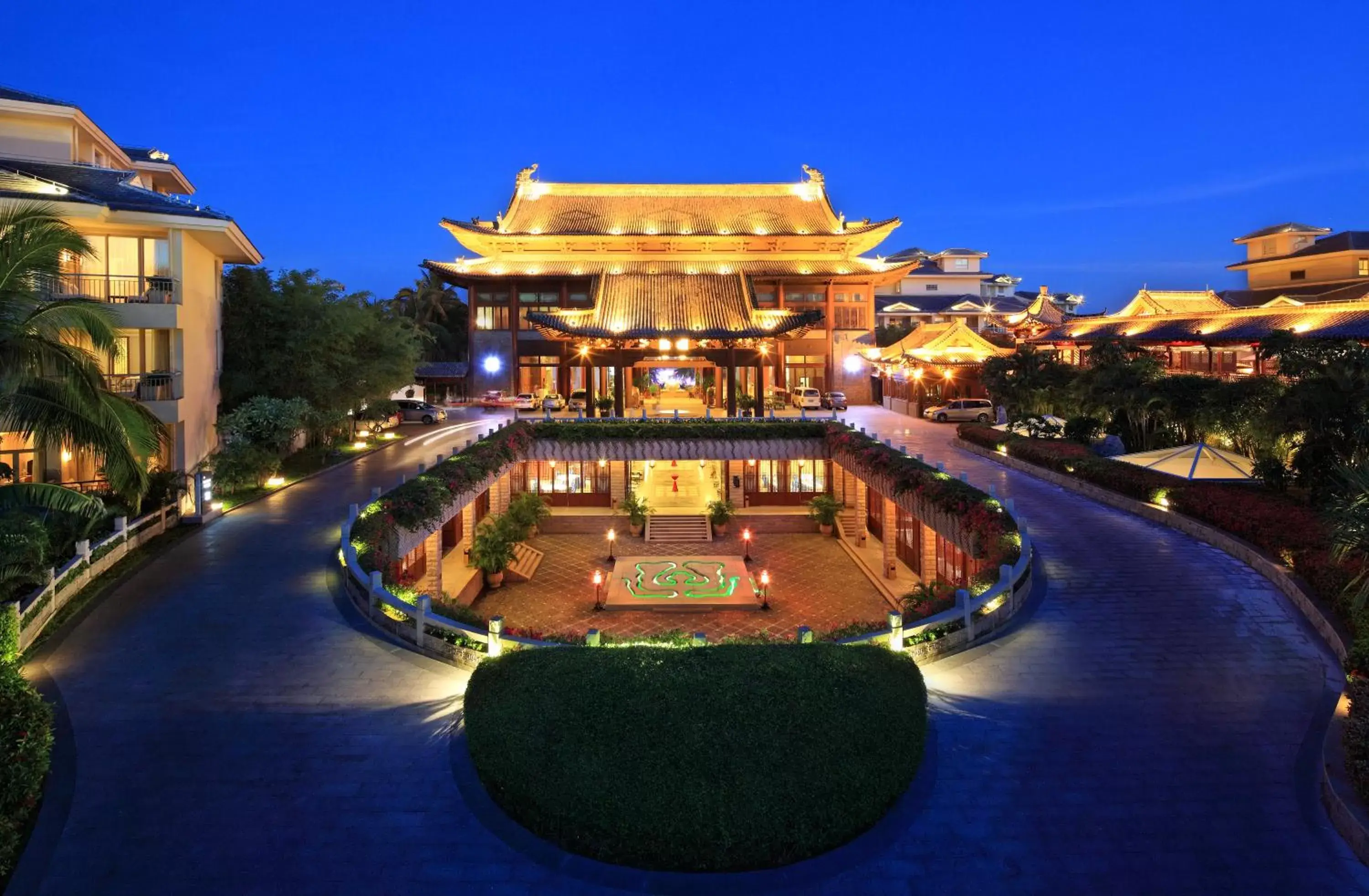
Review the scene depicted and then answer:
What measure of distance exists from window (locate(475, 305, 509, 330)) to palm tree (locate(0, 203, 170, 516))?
1244 inches

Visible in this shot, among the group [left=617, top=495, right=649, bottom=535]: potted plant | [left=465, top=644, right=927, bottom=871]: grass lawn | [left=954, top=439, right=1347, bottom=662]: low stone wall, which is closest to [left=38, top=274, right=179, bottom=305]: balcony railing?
[left=617, top=495, right=649, bottom=535]: potted plant

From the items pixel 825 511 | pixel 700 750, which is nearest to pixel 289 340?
pixel 825 511

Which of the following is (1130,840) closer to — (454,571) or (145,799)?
(145,799)

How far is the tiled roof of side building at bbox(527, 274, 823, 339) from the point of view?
1193 inches

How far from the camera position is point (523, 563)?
85.2 ft

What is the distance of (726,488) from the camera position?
1252 inches

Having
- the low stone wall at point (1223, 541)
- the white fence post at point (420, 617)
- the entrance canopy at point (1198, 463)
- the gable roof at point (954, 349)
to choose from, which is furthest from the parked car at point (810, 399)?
the white fence post at point (420, 617)

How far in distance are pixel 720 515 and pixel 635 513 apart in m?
3.27

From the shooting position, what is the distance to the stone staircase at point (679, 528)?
28875 mm

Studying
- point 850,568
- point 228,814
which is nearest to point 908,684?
point 228,814

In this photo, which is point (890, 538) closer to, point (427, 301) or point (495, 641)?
point (495, 641)

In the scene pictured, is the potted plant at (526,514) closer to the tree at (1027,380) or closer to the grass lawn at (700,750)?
the grass lawn at (700,750)

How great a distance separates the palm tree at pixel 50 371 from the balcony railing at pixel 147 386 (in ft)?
22.6

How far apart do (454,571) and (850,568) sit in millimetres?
13023
